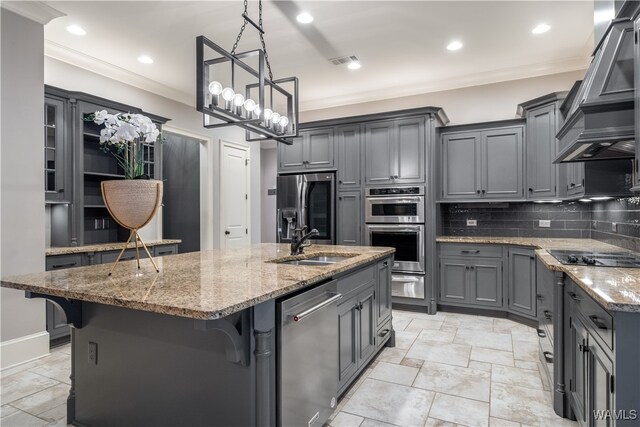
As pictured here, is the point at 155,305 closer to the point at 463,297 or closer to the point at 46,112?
the point at 46,112

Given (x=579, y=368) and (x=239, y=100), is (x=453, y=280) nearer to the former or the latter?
(x=579, y=368)

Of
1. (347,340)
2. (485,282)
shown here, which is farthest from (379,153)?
(347,340)

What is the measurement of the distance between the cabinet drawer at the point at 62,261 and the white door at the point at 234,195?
2.50 metres

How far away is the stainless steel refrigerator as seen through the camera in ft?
15.9

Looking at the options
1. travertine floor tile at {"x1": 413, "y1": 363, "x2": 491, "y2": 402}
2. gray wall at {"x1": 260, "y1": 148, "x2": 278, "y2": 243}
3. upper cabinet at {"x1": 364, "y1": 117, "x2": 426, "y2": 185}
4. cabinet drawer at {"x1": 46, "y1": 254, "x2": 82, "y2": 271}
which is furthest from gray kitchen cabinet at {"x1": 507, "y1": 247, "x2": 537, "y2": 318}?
gray wall at {"x1": 260, "y1": 148, "x2": 278, "y2": 243}

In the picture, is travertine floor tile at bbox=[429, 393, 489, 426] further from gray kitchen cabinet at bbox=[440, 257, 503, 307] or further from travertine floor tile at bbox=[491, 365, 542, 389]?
gray kitchen cabinet at bbox=[440, 257, 503, 307]

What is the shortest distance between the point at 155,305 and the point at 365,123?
398cm

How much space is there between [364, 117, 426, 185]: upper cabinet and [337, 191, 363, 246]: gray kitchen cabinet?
310mm

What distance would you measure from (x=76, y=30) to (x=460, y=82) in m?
4.49

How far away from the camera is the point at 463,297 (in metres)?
4.29

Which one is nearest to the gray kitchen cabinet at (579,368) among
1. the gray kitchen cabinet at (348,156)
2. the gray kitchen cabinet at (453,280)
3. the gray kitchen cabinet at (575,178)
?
the gray kitchen cabinet at (575,178)

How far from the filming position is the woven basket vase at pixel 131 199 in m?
1.76

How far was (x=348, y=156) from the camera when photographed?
4.82 m

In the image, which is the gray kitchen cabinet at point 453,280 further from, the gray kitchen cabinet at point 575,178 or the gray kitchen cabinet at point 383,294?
the gray kitchen cabinet at point 383,294
